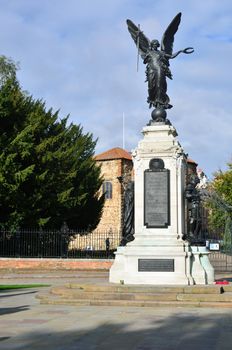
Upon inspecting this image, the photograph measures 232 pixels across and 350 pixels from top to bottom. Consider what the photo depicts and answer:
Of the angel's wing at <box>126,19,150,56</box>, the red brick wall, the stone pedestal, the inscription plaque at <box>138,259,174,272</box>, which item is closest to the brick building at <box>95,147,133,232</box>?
the red brick wall

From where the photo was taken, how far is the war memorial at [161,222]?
15.1m

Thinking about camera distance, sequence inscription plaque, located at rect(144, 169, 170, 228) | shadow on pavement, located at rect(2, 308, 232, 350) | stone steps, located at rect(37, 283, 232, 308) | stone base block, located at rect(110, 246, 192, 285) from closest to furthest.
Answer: shadow on pavement, located at rect(2, 308, 232, 350), stone steps, located at rect(37, 283, 232, 308), stone base block, located at rect(110, 246, 192, 285), inscription plaque, located at rect(144, 169, 170, 228)

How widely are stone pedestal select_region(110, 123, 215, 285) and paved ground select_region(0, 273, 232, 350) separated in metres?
2.79

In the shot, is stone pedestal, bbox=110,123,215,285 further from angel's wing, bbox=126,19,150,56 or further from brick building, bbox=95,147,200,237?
brick building, bbox=95,147,200,237

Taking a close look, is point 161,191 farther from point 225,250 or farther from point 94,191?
point 94,191

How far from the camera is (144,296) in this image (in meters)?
13.1

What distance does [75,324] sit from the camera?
1011 cm

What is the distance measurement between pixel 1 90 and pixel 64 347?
27812mm

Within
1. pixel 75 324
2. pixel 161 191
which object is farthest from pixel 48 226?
pixel 75 324

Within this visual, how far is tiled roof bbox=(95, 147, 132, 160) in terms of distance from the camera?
69488mm

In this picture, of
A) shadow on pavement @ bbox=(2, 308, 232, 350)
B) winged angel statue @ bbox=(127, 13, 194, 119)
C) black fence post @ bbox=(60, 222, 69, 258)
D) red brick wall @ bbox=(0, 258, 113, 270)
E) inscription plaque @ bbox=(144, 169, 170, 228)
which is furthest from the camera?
black fence post @ bbox=(60, 222, 69, 258)

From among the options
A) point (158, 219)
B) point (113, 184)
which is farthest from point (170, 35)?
point (113, 184)

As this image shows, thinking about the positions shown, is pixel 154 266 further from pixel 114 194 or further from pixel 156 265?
pixel 114 194

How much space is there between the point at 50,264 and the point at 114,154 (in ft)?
140
